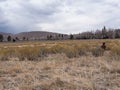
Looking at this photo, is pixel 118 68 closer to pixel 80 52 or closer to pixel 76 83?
pixel 76 83

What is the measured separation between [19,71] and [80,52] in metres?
9.12

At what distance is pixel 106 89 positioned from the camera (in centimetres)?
730

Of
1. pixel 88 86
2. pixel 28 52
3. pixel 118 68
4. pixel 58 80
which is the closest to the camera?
pixel 88 86

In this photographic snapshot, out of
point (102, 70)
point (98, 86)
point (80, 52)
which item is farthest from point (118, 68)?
point (80, 52)

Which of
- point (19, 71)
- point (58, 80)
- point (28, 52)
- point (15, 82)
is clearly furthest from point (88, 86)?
point (28, 52)

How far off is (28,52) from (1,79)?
902 cm

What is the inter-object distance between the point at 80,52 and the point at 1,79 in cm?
1075

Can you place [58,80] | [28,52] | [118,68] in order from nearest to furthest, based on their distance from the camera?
[58,80], [118,68], [28,52]

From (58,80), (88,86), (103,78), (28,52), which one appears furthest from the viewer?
(28,52)

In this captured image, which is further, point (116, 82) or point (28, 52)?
point (28, 52)

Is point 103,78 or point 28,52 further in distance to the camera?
point 28,52

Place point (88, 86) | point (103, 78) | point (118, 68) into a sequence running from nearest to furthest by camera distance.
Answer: point (88, 86), point (103, 78), point (118, 68)

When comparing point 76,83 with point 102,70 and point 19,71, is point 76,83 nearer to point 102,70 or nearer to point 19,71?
point 102,70

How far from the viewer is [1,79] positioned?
29.0 ft
